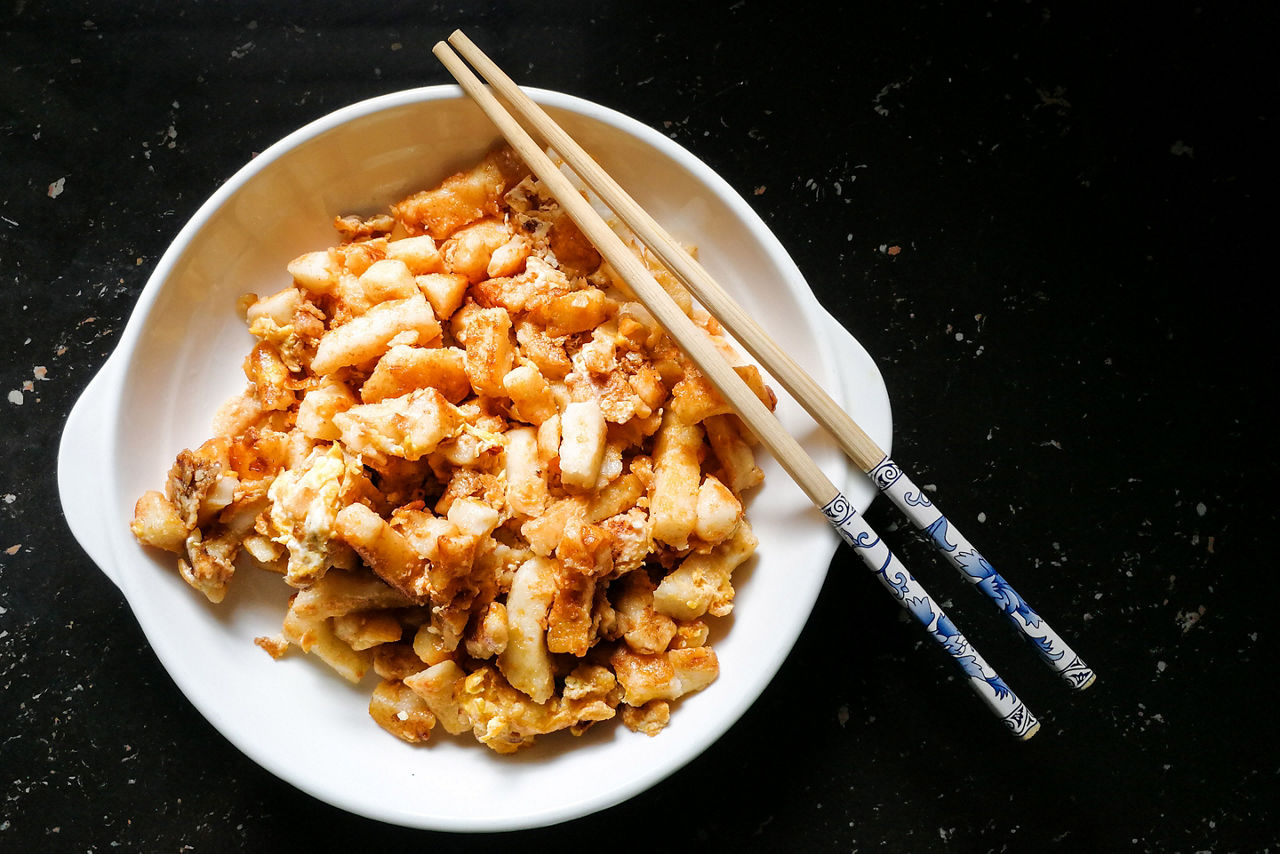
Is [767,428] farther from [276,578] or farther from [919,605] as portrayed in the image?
[276,578]

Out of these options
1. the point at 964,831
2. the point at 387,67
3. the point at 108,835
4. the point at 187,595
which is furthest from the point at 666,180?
the point at 108,835

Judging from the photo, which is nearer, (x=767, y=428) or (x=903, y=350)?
(x=767, y=428)

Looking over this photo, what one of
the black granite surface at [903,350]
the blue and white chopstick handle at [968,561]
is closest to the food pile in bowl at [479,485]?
the blue and white chopstick handle at [968,561]

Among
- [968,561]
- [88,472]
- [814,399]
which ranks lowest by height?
[968,561]

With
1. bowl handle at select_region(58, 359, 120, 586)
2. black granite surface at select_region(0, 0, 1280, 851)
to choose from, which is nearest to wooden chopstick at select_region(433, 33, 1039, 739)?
black granite surface at select_region(0, 0, 1280, 851)

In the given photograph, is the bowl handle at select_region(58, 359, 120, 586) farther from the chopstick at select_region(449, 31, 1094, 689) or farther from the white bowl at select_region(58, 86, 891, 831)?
the chopstick at select_region(449, 31, 1094, 689)

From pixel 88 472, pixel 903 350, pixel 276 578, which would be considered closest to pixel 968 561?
pixel 903 350
